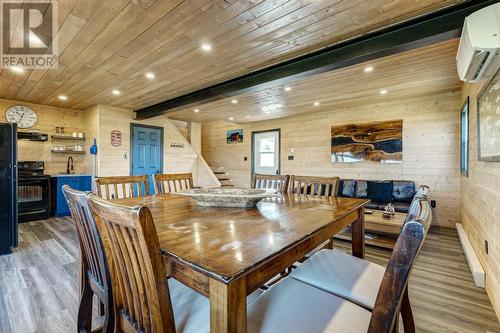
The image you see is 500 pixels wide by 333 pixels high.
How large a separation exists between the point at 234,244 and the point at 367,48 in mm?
2467

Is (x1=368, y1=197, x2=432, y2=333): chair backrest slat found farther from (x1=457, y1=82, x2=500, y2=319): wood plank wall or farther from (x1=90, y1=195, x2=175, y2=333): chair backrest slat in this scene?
(x1=457, y1=82, x2=500, y2=319): wood plank wall

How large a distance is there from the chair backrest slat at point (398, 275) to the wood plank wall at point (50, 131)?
6392 mm

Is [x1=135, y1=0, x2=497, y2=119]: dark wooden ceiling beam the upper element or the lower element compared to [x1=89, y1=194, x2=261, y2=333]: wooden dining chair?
upper

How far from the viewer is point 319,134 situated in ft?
19.5

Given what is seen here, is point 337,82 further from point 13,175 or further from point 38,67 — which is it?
point 13,175

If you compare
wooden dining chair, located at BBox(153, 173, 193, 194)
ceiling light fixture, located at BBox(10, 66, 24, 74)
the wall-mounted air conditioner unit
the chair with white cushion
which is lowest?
the chair with white cushion

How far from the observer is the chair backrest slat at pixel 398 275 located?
681mm

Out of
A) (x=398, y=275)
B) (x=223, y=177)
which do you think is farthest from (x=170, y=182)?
(x=223, y=177)

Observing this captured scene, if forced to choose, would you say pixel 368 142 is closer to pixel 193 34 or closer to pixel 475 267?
pixel 475 267

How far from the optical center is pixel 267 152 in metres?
7.05

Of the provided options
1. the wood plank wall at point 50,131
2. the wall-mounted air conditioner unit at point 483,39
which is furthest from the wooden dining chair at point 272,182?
the wood plank wall at point 50,131

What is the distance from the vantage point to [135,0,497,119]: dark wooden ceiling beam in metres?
1.99

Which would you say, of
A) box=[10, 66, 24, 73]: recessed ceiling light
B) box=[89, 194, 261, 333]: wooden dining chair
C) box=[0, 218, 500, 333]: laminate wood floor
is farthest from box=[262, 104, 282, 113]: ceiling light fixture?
box=[89, 194, 261, 333]: wooden dining chair

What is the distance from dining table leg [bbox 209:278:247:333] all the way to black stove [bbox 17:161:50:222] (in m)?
5.57
